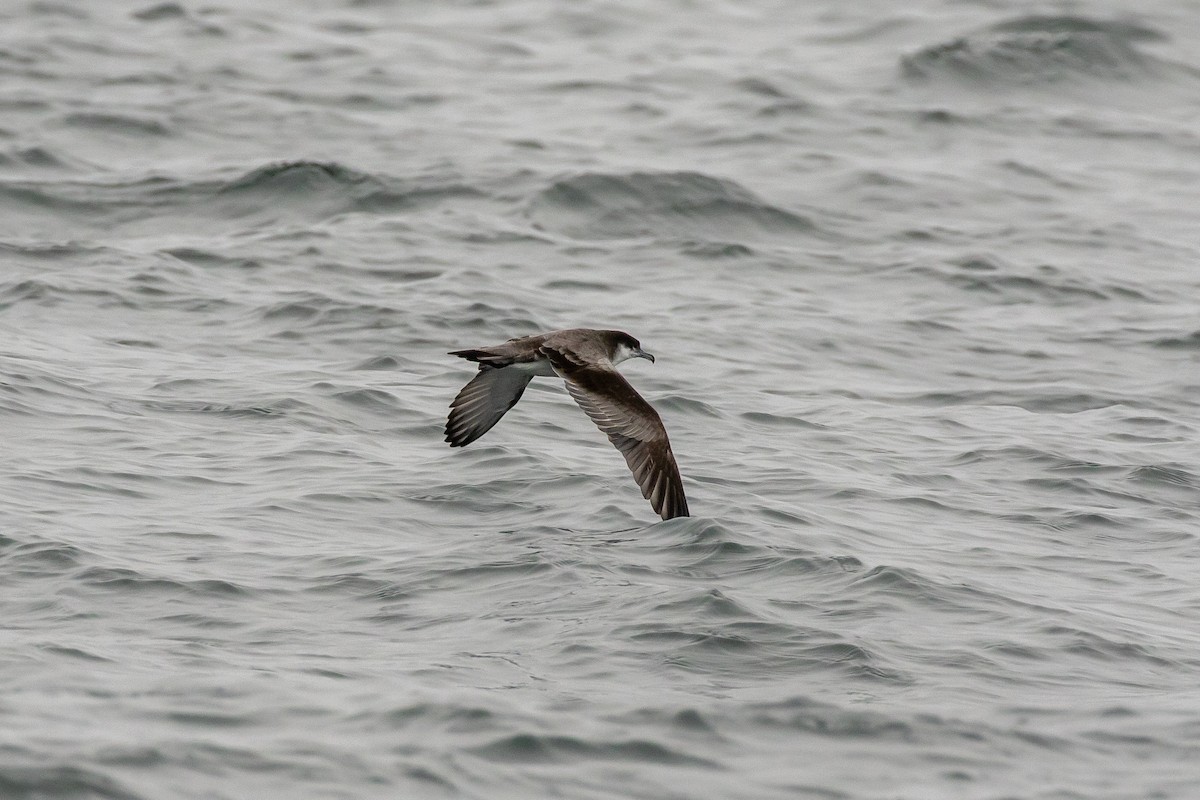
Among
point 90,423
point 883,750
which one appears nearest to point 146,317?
point 90,423

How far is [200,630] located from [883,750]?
9.26 feet

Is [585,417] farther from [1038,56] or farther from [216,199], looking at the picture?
[1038,56]

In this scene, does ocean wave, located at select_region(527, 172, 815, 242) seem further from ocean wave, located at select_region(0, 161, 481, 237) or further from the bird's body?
the bird's body

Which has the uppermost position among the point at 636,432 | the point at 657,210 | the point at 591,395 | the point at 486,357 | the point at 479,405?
the point at 486,357

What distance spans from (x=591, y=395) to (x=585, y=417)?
7.99 feet

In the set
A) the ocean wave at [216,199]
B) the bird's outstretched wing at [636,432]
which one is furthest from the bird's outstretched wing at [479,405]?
the ocean wave at [216,199]

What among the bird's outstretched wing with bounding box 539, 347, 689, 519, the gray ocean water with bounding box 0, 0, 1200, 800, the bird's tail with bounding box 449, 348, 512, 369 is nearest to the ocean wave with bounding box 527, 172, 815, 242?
the gray ocean water with bounding box 0, 0, 1200, 800

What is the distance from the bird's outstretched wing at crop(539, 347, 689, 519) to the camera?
8797mm

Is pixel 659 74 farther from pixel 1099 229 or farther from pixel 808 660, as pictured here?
pixel 808 660

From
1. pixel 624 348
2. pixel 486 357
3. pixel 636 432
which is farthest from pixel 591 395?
pixel 624 348

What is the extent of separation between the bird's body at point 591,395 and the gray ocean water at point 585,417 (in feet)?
0.99

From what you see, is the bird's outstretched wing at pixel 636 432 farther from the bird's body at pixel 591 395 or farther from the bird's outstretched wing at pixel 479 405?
the bird's outstretched wing at pixel 479 405

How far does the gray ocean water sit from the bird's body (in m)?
0.30

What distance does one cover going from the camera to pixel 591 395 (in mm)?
9000
